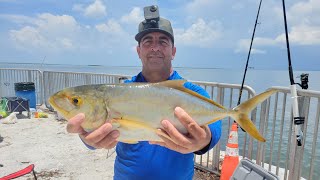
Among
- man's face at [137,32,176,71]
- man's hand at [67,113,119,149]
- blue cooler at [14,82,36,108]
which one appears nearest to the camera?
man's hand at [67,113,119,149]

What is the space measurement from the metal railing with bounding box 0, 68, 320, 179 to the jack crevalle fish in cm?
258

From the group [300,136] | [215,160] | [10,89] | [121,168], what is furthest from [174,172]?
[10,89]

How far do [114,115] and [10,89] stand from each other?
1299 cm

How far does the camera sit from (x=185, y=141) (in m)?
2.13

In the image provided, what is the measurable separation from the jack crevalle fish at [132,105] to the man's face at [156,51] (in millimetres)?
792

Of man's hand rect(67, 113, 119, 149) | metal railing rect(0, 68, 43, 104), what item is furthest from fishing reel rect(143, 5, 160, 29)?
metal railing rect(0, 68, 43, 104)

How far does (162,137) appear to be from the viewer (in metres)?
2.09

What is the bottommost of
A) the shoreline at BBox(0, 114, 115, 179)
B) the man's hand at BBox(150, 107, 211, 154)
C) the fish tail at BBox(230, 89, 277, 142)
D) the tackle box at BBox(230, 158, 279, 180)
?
the shoreline at BBox(0, 114, 115, 179)

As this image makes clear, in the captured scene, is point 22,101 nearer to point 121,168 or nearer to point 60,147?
point 60,147

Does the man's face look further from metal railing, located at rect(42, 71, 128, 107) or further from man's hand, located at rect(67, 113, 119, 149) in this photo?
metal railing, located at rect(42, 71, 128, 107)

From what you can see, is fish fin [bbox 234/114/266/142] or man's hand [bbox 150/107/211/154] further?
fish fin [bbox 234/114/266/142]

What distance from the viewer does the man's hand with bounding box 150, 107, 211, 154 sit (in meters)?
2.05

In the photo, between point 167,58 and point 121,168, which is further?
point 167,58

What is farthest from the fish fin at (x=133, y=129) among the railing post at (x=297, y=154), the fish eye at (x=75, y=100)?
the railing post at (x=297, y=154)
